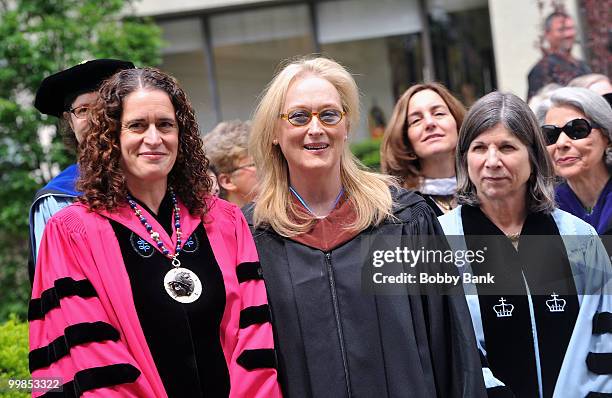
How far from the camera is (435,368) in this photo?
3.31 metres

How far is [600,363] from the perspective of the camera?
3.41 meters

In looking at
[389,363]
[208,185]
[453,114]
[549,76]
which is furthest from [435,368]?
[549,76]

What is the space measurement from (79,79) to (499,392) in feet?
7.87

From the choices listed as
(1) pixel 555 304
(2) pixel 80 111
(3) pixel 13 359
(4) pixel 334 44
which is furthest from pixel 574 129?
(4) pixel 334 44

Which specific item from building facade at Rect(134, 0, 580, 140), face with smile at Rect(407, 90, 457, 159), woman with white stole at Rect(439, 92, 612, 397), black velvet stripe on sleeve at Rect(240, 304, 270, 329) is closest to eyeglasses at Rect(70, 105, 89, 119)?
black velvet stripe on sleeve at Rect(240, 304, 270, 329)

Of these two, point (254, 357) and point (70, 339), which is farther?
point (254, 357)

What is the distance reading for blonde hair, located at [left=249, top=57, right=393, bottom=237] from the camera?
3.48m

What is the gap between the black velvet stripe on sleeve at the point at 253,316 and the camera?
3.23 m

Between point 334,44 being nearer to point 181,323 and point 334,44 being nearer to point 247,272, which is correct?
point 247,272

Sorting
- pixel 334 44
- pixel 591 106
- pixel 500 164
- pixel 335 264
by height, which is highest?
pixel 334 44

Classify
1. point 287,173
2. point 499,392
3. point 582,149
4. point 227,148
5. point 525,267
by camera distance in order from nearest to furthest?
point 499,392, point 525,267, point 287,173, point 582,149, point 227,148

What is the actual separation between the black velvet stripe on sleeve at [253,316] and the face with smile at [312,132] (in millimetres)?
648

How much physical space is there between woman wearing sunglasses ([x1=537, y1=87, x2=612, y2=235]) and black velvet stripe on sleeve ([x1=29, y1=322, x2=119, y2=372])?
2456 millimetres

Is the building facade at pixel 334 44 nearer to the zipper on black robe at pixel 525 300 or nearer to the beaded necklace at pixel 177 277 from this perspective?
the zipper on black robe at pixel 525 300
